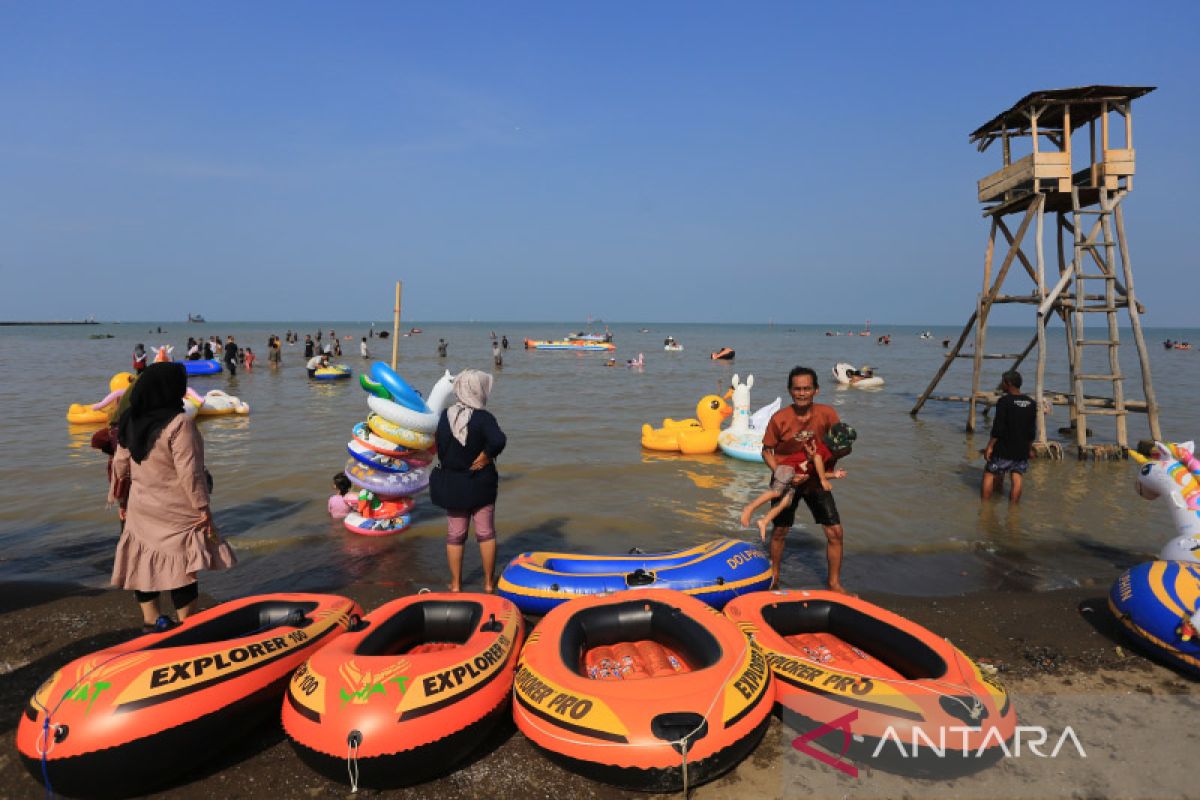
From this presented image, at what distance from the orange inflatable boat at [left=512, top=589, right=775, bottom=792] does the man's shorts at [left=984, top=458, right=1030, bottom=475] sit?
6592 mm

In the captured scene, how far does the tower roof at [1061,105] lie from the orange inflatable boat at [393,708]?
1447 cm

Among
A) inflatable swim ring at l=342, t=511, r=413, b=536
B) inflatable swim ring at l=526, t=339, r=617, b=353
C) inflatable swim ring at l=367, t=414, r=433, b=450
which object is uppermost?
inflatable swim ring at l=526, t=339, r=617, b=353

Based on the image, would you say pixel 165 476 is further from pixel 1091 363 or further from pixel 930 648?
pixel 1091 363

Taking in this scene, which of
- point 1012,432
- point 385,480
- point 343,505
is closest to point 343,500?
point 343,505

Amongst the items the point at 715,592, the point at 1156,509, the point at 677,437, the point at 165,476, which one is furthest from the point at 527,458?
the point at 1156,509

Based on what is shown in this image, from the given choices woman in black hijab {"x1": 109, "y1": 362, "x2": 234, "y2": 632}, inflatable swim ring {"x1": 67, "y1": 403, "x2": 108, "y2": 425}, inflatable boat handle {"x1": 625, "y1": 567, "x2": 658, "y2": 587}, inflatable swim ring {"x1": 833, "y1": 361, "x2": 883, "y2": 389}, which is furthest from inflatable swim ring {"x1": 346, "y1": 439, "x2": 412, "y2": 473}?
inflatable swim ring {"x1": 833, "y1": 361, "x2": 883, "y2": 389}

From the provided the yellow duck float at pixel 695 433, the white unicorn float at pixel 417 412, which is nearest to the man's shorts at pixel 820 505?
the white unicorn float at pixel 417 412

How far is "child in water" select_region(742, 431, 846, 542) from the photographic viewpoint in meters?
5.30

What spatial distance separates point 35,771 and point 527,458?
9479 mm

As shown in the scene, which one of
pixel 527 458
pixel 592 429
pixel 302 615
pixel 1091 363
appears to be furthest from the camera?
pixel 1091 363

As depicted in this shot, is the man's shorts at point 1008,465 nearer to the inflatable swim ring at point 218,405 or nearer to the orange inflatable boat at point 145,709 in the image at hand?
the orange inflatable boat at point 145,709

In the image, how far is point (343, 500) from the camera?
782 cm

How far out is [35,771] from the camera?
2838 mm

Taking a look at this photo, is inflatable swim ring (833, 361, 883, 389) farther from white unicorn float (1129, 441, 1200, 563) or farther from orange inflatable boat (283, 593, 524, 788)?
orange inflatable boat (283, 593, 524, 788)
